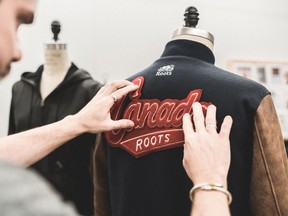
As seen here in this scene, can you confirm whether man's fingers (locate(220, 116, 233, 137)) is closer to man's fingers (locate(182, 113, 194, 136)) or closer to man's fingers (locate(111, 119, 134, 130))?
man's fingers (locate(182, 113, 194, 136))

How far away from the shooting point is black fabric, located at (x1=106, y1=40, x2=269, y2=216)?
0.97m

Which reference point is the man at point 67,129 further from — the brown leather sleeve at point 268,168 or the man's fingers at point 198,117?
the brown leather sleeve at point 268,168

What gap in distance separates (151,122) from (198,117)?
0.20 metres

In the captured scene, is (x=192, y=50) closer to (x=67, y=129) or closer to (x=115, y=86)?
(x=115, y=86)

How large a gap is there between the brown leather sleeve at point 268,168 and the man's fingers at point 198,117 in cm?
15

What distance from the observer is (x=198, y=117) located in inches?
35.9

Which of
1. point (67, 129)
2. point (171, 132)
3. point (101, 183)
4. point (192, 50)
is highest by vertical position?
point (192, 50)

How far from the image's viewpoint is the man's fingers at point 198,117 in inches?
35.0

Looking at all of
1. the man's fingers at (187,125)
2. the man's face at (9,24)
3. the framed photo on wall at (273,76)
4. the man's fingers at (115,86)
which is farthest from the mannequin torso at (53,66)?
the framed photo on wall at (273,76)

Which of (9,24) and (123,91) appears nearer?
(9,24)

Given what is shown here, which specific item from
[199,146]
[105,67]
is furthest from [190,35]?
[105,67]

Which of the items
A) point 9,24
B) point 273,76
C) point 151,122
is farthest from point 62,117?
point 273,76

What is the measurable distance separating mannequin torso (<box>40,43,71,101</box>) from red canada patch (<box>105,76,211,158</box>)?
0.82 m

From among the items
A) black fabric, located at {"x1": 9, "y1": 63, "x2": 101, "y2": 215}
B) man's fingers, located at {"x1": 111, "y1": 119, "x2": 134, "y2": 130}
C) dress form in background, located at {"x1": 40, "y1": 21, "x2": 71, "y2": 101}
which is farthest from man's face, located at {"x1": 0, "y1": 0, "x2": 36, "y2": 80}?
dress form in background, located at {"x1": 40, "y1": 21, "x2": 71, "y2": 101}
